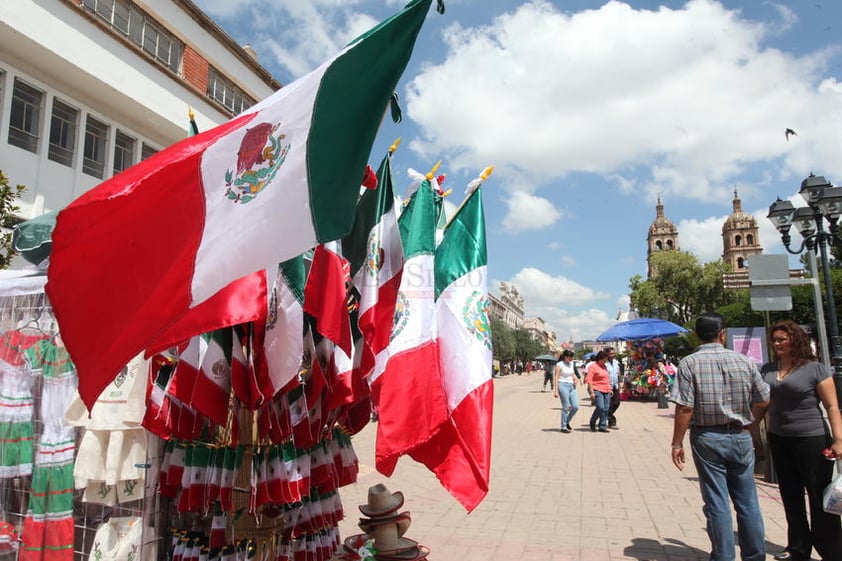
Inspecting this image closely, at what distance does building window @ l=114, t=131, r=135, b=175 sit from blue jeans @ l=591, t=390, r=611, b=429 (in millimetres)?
13631

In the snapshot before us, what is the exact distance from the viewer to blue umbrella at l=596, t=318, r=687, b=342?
60.3 ft

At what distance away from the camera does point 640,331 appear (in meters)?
18.6

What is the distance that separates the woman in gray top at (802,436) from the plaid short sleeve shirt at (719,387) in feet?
1.76

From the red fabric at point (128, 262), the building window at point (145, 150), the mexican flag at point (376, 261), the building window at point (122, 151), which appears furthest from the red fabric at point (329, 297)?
the building window at point (145, 150)

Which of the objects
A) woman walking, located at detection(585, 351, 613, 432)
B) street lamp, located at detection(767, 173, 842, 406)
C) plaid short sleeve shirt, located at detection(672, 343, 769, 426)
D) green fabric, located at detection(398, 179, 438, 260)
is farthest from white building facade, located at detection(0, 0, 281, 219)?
street lamp, located at detection(767, 173, 842, 406)

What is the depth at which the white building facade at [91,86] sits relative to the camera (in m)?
11.8

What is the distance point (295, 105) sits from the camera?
183 centimetres

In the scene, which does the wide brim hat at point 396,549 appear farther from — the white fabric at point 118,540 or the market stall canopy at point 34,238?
the market stall canopy at point 34,238

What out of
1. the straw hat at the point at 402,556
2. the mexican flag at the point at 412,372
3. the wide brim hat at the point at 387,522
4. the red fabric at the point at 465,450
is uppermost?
the mexican flag at the point at 412,372

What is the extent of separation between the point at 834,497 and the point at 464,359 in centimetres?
319

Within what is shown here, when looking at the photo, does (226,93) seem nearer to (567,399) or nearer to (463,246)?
(567,399)

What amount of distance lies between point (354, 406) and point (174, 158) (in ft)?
5.89

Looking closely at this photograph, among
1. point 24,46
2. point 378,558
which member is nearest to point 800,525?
point 378,558

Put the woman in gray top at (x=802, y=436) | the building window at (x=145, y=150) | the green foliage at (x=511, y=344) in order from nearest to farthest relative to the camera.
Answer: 1. the woman in gray top at (x=802, y=436)
2. the building window at (x=145, y=150)
3. the green foliage at (x=511, y=344)
